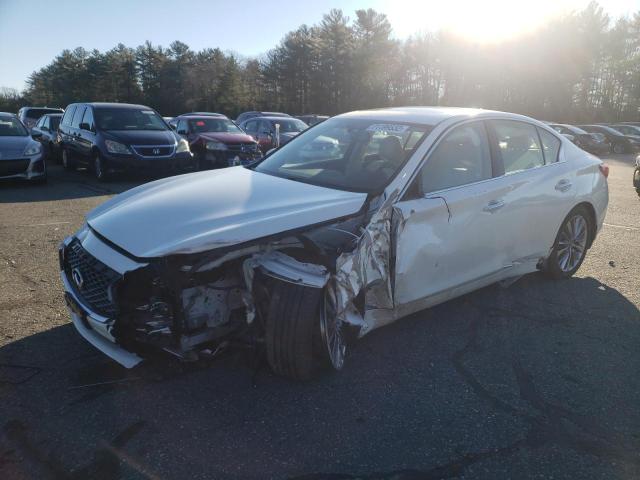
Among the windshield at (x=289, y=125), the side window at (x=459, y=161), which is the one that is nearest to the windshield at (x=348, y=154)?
the side window at (x=459, y=161)

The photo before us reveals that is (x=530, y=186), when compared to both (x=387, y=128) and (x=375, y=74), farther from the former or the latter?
(x=375, y=74)

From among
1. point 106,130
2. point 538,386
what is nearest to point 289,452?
point 538,386

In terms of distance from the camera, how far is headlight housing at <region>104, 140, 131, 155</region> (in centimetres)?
1126

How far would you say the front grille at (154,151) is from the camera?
446 inches

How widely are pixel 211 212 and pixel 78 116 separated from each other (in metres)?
11.2

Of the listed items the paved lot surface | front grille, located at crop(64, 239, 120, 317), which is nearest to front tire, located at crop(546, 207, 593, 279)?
the paved lot surface

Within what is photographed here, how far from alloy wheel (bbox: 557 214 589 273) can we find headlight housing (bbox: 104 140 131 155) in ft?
30.4

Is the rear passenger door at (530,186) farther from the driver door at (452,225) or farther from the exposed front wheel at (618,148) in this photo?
the exposed front wheel at (618,148)

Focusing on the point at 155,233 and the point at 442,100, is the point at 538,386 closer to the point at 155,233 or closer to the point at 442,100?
the point at 155,233

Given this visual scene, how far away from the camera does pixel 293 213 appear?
10.3 ft

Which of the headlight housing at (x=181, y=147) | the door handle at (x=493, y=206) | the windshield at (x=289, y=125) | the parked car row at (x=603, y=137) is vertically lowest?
the parked car row at (x=603, y=137)

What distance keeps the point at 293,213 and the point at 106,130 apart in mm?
9961

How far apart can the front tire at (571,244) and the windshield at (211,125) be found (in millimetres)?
11636

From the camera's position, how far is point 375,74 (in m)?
50.6
